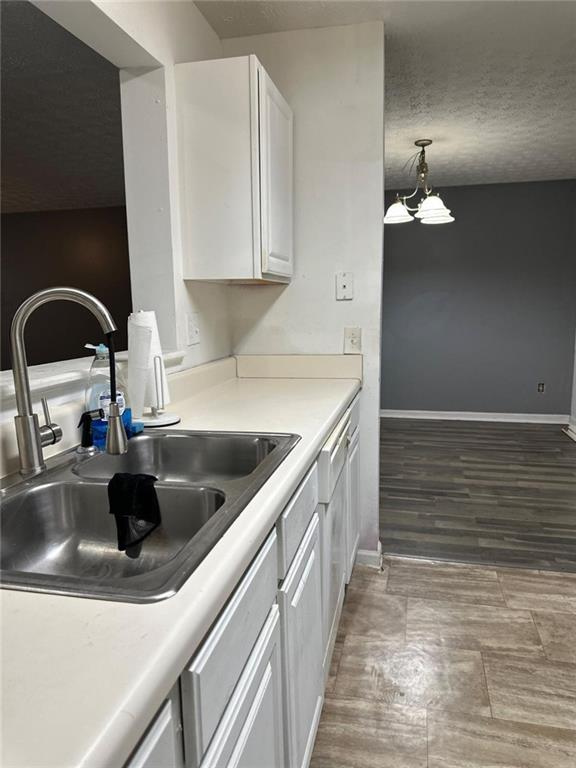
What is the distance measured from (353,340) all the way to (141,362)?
1.10 metres

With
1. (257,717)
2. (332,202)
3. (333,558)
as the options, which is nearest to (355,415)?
(333,558)

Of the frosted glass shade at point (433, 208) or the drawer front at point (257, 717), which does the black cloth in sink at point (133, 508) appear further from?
the frosted glass shade at point (433, 208)

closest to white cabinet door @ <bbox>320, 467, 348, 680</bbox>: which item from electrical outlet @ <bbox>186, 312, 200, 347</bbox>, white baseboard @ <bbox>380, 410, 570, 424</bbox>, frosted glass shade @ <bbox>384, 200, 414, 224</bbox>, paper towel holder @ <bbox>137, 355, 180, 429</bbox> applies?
paper towel holder @ <bbox>137, 355, 180, 429</bbox>

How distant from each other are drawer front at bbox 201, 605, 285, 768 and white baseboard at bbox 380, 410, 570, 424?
4.59m

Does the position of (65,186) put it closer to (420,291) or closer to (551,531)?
(420,291)

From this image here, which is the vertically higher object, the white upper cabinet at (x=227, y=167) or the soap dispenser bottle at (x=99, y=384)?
the white upper cabinet at (x=227, y=167)

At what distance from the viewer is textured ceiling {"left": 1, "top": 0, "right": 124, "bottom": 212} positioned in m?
2.03

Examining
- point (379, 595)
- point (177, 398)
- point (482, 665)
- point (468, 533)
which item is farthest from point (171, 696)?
point (468, 533)

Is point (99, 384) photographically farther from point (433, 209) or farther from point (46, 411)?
point (433, 209)

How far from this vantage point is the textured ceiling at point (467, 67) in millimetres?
1973

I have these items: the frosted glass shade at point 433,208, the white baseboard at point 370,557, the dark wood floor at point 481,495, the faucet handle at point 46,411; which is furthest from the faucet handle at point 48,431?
the frosted glass shade at point 433,208

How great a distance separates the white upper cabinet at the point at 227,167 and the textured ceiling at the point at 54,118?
0.60 metres

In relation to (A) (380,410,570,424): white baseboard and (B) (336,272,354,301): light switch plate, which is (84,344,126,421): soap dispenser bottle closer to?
(B) (336,272,354,301): light switch plate

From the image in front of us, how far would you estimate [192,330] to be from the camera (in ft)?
6.60
